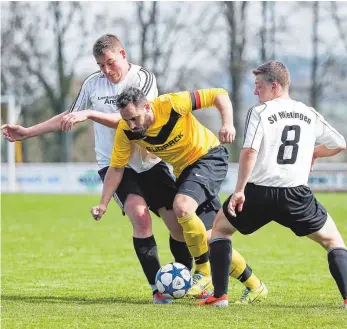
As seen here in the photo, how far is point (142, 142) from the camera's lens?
759 centimetres

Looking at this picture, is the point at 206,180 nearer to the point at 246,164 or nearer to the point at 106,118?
the point at 106,118

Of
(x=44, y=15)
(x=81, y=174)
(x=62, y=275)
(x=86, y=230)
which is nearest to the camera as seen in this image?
(x=62, y=275)

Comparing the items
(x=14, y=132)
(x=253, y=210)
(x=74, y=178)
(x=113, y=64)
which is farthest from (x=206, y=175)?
(x=74, y=178)

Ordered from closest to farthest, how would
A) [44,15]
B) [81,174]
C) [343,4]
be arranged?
[81,174], [343,4], [44,15]

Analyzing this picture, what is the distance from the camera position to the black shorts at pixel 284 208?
22.3 feet

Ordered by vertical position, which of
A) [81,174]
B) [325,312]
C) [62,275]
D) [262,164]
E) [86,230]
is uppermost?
[262,164]

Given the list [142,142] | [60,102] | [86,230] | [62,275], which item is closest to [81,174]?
[60,102]

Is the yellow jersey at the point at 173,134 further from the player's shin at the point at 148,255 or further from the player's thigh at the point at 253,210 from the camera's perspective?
the player's thigh at the point at 253,210

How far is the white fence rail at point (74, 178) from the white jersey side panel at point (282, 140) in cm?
2572

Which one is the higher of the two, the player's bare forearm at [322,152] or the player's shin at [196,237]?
the player's bare forearm at [322,152]

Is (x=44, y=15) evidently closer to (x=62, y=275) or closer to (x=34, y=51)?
(x=34, y=51)

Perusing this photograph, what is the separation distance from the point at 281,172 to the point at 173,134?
3.79 feet

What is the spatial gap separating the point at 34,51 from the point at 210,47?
345 inches

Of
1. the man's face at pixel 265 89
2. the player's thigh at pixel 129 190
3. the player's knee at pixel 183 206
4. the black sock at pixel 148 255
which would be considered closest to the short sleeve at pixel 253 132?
the man's face at pixel 265 89
